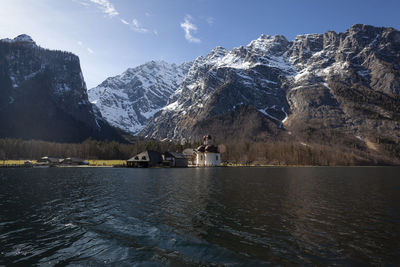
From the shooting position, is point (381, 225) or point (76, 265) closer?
point (76, 265)

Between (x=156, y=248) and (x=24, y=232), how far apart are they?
37.1ft

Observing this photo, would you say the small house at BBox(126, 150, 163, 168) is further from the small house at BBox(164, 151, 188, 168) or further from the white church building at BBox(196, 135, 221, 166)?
the white church building at BBox(196, 135, 221, 166)

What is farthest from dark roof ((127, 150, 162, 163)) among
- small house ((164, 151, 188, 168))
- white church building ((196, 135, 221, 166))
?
white church building ((196, 135, 221, 166))

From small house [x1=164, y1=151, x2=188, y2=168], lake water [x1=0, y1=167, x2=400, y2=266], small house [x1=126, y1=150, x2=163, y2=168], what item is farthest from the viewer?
small house [x1=164, y1=151, x2=188, y2=168]

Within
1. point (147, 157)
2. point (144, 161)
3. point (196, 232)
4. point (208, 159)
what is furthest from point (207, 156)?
point (196, 232)

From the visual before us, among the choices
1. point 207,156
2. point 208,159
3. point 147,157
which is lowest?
point 208,159

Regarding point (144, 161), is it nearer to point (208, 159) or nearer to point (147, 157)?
point (147, 157)

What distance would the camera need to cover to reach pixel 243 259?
14.9m

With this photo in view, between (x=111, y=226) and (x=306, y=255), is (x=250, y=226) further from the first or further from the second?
(x=111, y=226)

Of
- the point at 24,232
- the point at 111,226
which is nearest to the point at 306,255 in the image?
the point at 111,226

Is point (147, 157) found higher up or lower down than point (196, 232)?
higher up

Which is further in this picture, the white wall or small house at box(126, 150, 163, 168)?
the white wall

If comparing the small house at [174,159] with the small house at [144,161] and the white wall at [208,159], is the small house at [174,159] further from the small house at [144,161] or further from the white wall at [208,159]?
the white wall at [208,159]

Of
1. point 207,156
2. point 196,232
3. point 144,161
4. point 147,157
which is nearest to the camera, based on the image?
point 196,232
